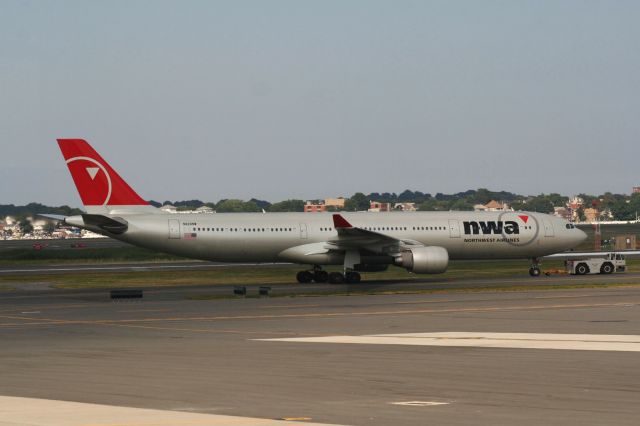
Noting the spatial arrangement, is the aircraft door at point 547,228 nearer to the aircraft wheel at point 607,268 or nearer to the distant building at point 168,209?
the aircraft wheel at point 607,268

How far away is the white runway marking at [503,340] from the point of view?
25.0 m

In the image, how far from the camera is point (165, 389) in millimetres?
18562


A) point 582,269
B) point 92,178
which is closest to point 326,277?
point 92,178

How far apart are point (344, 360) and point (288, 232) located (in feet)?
117

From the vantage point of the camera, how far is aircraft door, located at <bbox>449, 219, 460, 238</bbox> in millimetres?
59844

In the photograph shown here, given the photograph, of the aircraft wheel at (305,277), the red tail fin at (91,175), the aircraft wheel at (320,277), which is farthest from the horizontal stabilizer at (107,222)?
the aircraft wheel at (320,277)

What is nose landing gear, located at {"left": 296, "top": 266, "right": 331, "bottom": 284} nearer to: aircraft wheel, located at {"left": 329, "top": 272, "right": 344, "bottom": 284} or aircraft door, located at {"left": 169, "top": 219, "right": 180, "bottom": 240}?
aircraft wheel, located at {"left": 329, "top": 272, "right": 344, "bottom": 284}

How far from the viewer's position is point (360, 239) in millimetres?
56312

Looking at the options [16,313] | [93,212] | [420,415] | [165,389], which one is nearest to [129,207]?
[93,212]

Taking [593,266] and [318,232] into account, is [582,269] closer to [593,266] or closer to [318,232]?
[593,266]

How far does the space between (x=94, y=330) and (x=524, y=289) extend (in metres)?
23.8

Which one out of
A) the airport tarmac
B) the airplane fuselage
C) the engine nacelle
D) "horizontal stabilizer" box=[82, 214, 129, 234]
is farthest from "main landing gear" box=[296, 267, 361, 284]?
the airport tarmac

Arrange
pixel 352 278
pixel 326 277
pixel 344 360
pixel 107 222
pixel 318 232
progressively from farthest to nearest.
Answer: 1. pixel 318 232
2. pixel 326 277
3. pixel 352 278
4. pixel 107 222
5. pixel 344 360

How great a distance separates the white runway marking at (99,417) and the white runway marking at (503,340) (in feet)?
37.1
